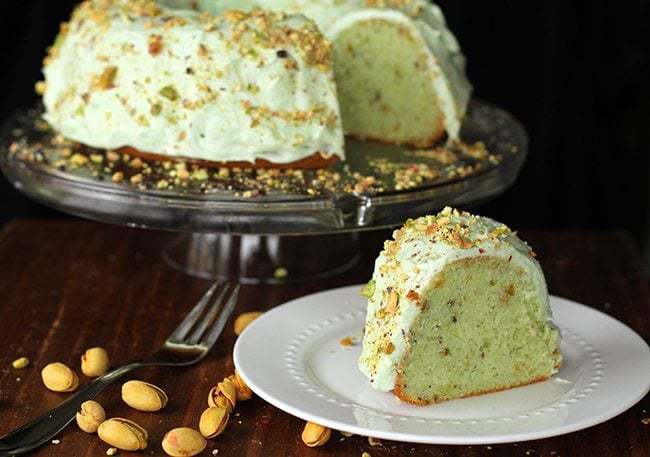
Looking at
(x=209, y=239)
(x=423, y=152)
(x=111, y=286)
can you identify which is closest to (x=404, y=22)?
(x=423, y=152)

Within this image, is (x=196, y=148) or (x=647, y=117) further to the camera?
(x=647, y=117)

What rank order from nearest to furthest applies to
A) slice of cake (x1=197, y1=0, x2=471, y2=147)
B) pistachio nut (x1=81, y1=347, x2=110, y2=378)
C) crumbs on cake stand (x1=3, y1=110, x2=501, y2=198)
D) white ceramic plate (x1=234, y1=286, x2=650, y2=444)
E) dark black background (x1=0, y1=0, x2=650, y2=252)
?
white ceramic plate (x1=234, y1=286, x2=650, y2=444), pistachio nut (x1=81, y1=347, x2=110, y2=378), crumbs on cake stand (x1=3, y1=110, x2=501, y2=198), slice of cake (x1=197, y1=0, x2=471, y2=147), dark black background (x1=0, y1=0, x2=650, y2=252)

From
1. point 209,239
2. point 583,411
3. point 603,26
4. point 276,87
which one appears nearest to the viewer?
point 583,411

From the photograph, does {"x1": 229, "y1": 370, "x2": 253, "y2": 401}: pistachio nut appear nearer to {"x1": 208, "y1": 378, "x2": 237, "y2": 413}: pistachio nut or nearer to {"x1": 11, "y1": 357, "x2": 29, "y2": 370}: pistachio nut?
{"x1": 208, "y1": 378, "x2": 237, "y2": 413}: pistachio nut

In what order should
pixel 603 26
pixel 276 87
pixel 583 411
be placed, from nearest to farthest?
pixel 583 411
pixel 276 87
pixel 603 26

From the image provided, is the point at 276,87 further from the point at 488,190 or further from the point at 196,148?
the point at 488,190

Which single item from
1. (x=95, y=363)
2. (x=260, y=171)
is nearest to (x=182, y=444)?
(x=95, y=363)

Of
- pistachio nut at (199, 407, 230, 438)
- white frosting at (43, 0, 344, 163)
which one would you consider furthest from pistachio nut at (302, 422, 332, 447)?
white frosting at (43, 0, 344, 163)
